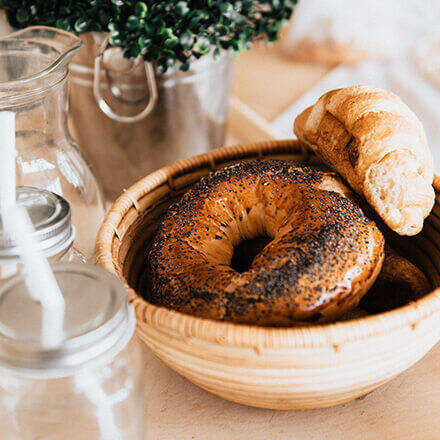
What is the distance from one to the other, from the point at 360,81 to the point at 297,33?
0.92ft

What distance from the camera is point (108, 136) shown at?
98 centimetres

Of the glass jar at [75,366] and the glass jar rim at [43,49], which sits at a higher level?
the glass jar rim at [43,49]

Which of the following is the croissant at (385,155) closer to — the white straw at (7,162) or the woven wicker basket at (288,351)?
the woven wicker basket at (288,351)

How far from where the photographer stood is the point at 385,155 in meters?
0.63

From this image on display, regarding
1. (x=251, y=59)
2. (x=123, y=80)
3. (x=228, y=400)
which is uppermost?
(x=123, y=80)

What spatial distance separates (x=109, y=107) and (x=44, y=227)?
48 cm

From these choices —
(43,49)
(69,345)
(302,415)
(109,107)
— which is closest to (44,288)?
(69,345)

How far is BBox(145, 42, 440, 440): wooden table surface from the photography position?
0.58m

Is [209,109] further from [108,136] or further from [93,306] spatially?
[93,306]

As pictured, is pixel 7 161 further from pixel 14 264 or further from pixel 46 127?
pixel 46 127

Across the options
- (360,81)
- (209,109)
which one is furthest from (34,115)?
(360,81)

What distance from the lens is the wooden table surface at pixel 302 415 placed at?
58cm

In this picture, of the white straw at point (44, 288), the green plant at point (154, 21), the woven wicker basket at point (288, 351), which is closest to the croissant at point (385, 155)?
the woven wicker basket at point (288, 351)

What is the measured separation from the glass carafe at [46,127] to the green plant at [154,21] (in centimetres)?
10
